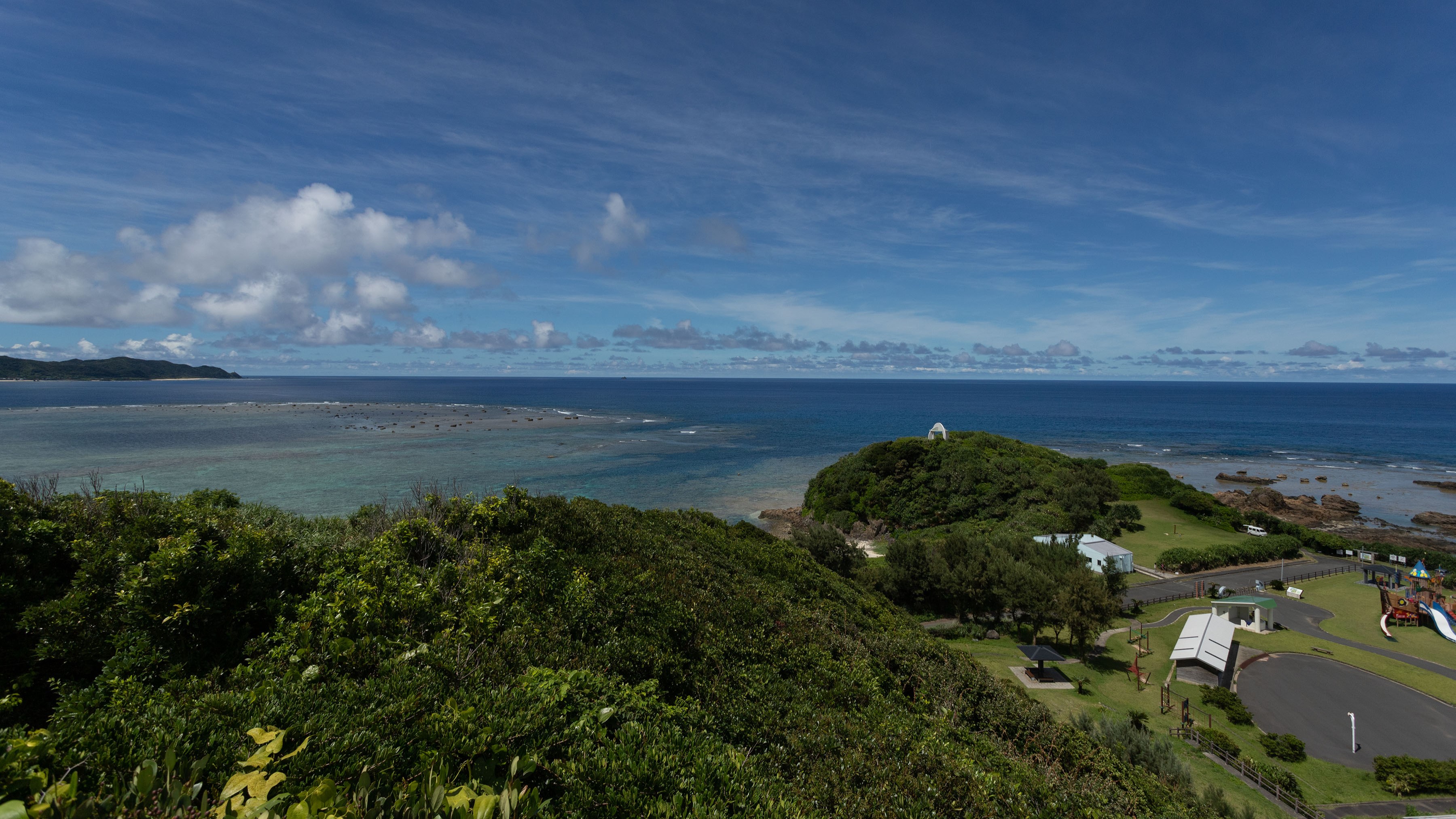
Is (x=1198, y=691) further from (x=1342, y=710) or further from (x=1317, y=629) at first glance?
(x=1317, y=629)

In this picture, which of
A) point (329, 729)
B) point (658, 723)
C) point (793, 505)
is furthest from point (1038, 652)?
point (793, 505)

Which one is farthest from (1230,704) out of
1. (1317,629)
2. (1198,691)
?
(1317,629)

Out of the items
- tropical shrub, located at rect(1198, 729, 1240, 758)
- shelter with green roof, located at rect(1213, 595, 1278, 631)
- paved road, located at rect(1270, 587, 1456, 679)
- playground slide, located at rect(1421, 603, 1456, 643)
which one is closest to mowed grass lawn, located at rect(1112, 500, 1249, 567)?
paved road, located at rect(1270, 587, 1456, 679)

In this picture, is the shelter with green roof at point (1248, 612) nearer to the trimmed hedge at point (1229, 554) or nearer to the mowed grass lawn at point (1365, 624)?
the mowed grass lawn at point (1365, 624)

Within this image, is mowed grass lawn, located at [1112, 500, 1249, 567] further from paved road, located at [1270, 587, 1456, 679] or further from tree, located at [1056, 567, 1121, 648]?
tree, located at [1056, 567, 1121, 648]

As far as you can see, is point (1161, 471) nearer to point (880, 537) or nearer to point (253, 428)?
point (880, 537)

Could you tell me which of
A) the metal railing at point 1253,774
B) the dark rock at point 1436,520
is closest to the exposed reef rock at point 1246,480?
the dark rock at point 1436,520
